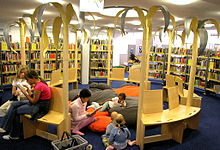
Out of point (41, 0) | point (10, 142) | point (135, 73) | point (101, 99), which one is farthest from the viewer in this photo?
point (135, 73)

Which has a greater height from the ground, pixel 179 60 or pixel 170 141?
pixel 179 60

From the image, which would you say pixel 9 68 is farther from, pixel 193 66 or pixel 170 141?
pixel 193 66

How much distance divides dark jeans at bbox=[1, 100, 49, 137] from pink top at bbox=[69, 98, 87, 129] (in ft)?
2.00

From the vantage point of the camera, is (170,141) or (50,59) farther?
(50,59)

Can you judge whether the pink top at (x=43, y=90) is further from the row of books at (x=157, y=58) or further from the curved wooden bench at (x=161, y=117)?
the row of books at (x=157, y=58)

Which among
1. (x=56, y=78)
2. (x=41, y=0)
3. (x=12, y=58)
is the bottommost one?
(x=56, y=78)

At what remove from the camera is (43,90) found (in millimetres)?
3221

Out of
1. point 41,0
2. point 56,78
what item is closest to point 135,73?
point 56,78

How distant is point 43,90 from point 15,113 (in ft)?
2.23

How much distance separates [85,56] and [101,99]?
3885 millimetres

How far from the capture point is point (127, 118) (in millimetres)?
3975

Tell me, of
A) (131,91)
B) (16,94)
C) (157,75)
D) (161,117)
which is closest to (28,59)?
A: (16,94)

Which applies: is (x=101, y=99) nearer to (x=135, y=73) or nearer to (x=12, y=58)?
(x=135, y=73)

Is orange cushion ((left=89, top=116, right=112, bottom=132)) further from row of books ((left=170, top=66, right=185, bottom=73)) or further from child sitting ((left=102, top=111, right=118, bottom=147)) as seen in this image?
row of books ((left=170, top=66, right=185, bottom=73))
